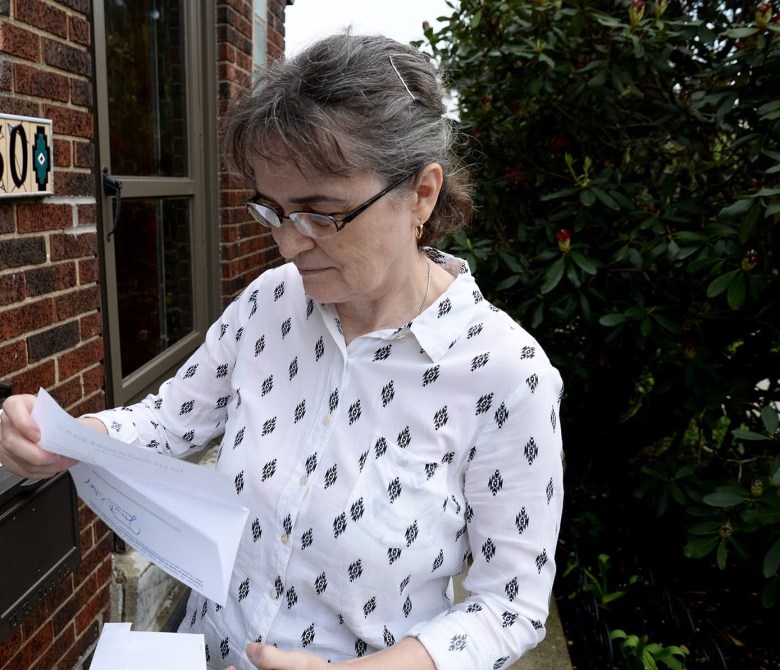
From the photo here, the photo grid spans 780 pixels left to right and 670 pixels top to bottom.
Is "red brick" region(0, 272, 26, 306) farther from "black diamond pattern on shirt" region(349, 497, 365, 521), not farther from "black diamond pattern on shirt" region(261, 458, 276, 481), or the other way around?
"black diamond pattern on shirt" region(349, 497, 365, 521)

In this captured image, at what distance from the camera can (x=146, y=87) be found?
9.43 feet

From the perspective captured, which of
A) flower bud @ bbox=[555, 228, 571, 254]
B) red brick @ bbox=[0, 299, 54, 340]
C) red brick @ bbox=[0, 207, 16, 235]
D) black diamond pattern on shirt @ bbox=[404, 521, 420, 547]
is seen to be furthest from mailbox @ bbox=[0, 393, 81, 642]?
flower bud @ bbox=[555, 228, 571, 254]

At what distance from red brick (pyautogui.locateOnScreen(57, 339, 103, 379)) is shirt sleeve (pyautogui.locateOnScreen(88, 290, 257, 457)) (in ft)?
2.30

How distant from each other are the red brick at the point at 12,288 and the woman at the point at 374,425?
60 centimetres

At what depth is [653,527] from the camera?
3.22 metres

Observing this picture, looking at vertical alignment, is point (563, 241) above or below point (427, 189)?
below

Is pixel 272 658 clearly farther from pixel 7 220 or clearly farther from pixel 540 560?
pixel 7 220

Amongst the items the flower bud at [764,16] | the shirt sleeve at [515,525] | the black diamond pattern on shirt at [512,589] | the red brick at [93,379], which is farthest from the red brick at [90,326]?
the flower bud at [764,16]

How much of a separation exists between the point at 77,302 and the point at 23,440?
3.42 ft

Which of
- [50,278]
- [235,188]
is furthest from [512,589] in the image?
[235,188]

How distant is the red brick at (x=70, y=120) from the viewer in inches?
72.5

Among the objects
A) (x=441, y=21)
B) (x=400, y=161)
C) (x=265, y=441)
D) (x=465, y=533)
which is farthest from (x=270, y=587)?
(x=441, y=21)

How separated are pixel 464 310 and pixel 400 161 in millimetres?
317

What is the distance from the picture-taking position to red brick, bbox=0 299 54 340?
1697mm
